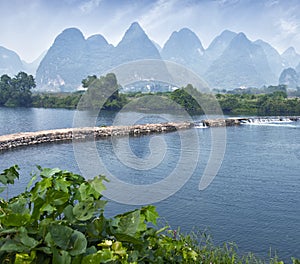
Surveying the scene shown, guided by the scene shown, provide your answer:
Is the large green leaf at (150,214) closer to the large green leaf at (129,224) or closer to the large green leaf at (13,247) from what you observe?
the large green leaf at (129,224)

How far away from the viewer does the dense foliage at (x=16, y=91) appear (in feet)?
142

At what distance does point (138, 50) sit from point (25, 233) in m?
100

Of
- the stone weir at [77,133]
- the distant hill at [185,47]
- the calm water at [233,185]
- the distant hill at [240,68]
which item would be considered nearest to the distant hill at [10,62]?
the distant hill at [185,47]

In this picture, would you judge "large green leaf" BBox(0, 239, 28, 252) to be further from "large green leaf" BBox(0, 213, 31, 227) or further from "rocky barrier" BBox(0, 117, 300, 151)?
"rocky barrier" BBox(0, 117, 300, 151)

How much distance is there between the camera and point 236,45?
15475cm

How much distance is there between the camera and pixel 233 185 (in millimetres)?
9898

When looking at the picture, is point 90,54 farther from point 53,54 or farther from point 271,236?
point 271,236

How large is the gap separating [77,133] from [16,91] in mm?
28863

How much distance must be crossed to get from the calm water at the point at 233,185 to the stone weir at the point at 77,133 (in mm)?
890

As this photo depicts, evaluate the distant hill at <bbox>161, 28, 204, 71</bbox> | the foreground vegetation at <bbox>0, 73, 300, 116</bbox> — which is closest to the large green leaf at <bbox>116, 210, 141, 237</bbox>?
the foreground vegetation at <bbox>0, 73, 300, 116</bbox>

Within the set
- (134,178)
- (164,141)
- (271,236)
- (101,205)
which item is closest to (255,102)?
(164,141)

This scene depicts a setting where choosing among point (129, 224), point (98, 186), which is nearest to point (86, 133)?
point (98, 186)

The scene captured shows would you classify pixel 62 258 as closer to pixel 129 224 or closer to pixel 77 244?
pixel 77 244

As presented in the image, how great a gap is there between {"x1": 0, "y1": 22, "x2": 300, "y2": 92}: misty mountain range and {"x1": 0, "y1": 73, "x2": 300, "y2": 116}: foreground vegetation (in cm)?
3038
